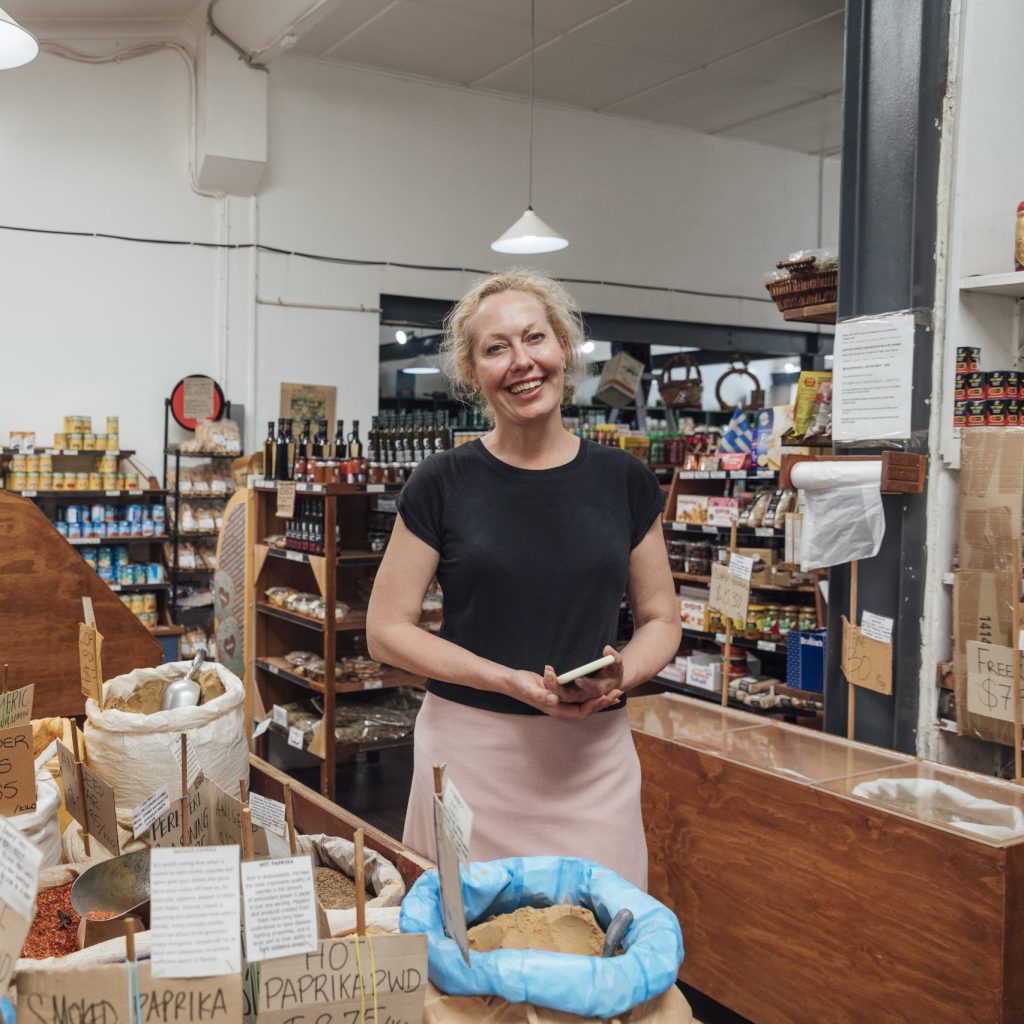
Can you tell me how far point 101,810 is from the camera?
165cm

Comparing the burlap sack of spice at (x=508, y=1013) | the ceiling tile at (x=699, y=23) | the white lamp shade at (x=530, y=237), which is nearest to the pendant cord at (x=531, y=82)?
the white lamp shade at (x=530, y=237)

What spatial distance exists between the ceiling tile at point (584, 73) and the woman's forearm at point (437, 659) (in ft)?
22.0

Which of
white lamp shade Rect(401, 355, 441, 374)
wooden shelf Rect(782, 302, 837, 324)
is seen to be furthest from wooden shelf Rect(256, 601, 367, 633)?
white lamp shade Rect(401, 355, 441, 374)

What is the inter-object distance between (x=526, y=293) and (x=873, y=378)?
1.53 m

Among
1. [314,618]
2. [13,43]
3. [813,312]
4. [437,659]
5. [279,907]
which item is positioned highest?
[13,43]

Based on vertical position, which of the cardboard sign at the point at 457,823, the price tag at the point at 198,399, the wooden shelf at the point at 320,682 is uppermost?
the price tag at the point at 198,399

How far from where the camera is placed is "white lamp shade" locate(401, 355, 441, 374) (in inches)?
438

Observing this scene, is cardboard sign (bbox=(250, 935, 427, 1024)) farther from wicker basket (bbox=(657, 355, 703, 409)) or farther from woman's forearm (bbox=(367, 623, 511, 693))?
wicker basket (bbox=(657, 355, 703, 409))

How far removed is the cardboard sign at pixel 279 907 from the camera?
3.38 feet

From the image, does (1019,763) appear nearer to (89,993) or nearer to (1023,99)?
(1023,99)

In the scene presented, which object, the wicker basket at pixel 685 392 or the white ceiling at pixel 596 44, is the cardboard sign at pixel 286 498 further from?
the wicker basket at pixel 685 392

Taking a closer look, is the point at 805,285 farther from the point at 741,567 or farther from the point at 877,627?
the point at 877,627

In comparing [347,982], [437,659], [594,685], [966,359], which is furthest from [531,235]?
[347,982]

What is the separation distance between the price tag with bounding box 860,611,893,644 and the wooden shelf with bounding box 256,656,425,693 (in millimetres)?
2698
